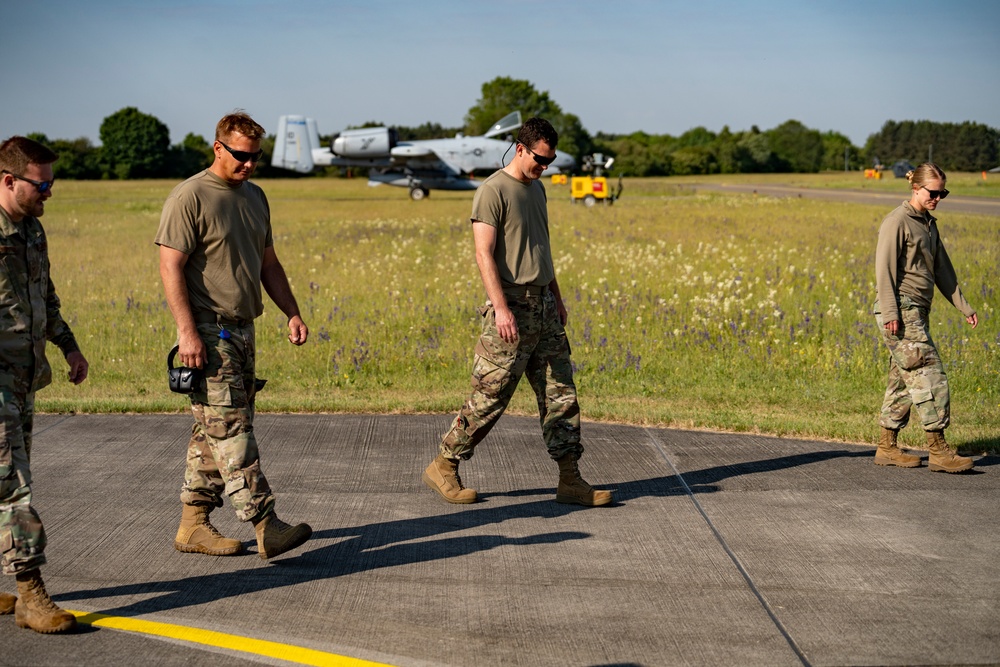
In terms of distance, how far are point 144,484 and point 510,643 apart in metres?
3.38

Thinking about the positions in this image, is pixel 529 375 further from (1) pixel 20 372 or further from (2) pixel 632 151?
(2) pixel 632 151

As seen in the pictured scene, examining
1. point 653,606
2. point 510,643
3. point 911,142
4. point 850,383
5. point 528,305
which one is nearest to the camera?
point 510,643

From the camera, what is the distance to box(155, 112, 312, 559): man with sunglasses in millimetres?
5258

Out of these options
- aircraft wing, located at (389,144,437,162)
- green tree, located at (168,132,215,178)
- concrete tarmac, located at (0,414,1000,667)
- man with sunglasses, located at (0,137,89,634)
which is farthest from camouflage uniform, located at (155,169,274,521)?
green tree, located at (168,132,215,178)

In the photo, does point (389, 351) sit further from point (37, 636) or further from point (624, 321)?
point (37, 636)

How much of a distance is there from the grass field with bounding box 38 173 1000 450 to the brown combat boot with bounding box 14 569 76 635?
4918mm

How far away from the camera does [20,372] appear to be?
187 inches

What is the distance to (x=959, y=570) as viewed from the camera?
213 inches

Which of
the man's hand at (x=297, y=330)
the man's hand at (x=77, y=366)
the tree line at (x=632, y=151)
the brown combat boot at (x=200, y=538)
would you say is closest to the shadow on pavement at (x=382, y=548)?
the brown combat boot at (x=200, y=538)

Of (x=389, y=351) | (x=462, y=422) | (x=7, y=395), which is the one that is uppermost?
(x=7, y=395)

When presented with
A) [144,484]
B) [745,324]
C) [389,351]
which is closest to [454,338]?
[389,351]

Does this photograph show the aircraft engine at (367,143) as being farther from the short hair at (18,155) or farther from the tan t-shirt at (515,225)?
the short hair at (18,155)

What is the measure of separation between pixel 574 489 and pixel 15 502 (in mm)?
3262

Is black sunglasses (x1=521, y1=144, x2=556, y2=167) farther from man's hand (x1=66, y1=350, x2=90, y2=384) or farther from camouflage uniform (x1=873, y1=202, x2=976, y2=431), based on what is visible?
man's hand (x1=66, y1=350, x2=90, y2=384)
